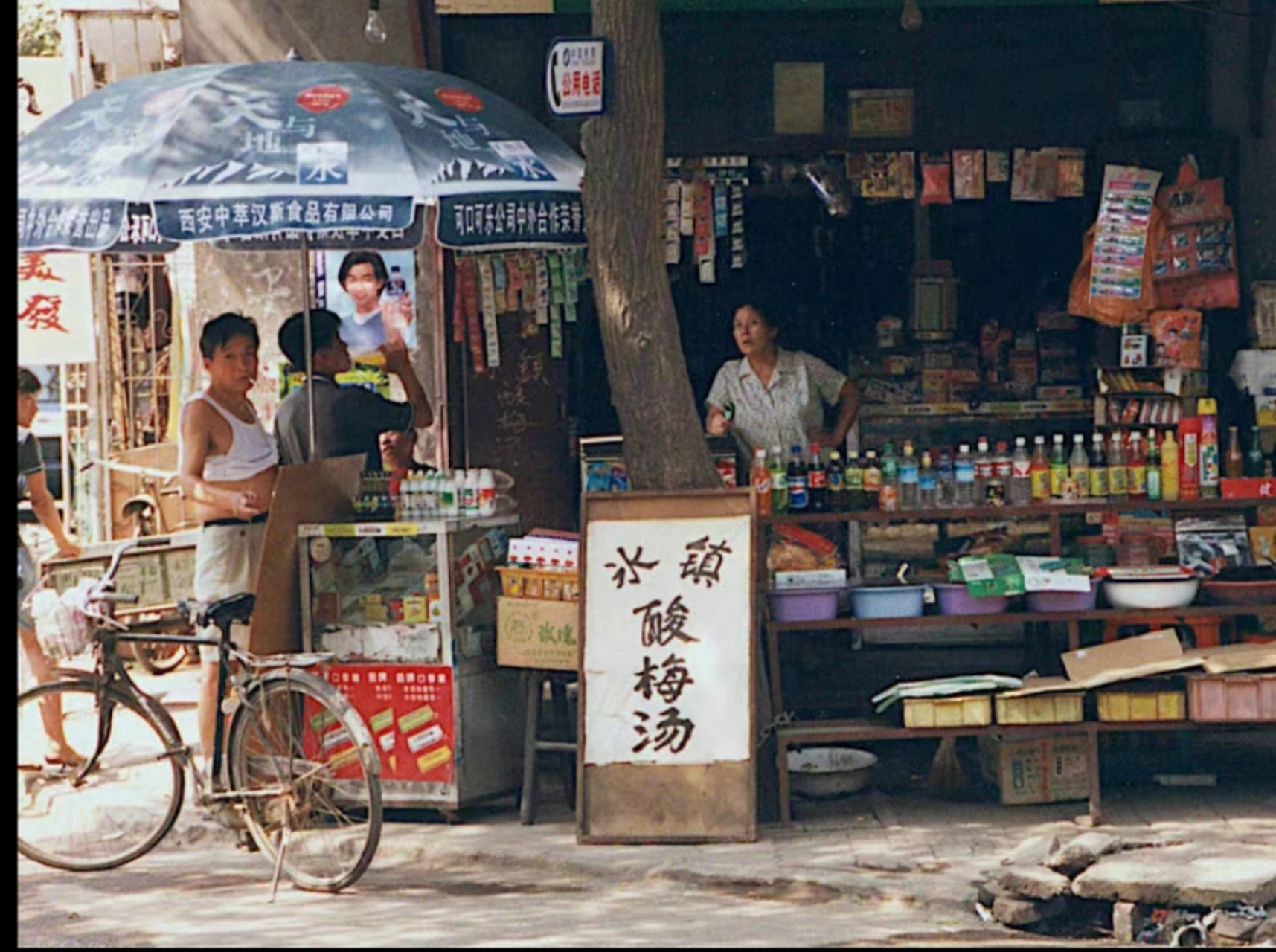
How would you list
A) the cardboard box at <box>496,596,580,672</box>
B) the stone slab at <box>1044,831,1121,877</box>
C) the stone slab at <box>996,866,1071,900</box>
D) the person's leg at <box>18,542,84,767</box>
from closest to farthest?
the stone slab at <box>996,866,1071,900</box> < the stone slab at <box>1044,831,1121,877</box> < the cardboard box at <box>496,596,580,672</box> < the person's leg at <box>18,542,84,767</box>

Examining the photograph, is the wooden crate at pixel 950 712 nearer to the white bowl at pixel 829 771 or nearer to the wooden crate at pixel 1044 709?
the wooden crate at pixel 1044 709

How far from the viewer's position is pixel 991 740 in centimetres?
789

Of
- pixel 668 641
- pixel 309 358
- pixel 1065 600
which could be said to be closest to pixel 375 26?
pixel 309 358

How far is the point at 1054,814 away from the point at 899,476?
158 centimetres

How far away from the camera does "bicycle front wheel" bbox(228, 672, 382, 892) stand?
686cm

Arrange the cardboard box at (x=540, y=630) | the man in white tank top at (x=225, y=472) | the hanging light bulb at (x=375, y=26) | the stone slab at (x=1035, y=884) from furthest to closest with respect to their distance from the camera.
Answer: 1. the hanging light bulb at (x=375, y=26)
2. the man in white tank top at (x=225, y=472)
3. the cardboard box at (x=540, y=630)
4. the stone slab at (x=1035, y=884)

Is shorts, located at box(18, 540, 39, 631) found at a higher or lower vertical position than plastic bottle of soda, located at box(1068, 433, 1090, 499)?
lower

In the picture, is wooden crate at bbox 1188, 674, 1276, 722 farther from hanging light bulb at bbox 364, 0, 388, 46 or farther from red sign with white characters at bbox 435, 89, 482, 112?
hanging light bulb at bbox 364, 0, 388, 46

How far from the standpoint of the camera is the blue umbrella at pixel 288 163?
7121 mm

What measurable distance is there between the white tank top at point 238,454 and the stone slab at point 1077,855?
3.82 meters

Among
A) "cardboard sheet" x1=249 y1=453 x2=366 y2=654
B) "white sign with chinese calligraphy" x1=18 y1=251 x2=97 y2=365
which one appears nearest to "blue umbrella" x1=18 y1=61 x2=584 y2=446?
"cardboard sheet" x1=249 y1=453 x2=366 y2=654

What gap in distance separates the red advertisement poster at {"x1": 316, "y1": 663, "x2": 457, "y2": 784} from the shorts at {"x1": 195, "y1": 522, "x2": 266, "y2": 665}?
633mm

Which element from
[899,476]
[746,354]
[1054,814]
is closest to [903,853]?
[1054,814]

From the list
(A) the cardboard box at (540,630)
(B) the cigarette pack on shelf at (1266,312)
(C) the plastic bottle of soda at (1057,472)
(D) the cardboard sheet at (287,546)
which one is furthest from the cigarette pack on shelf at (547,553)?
(B) the cigarette pack on shelf at (1266,312)
